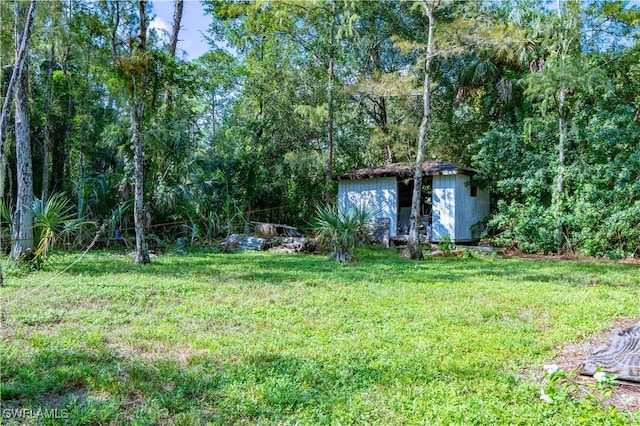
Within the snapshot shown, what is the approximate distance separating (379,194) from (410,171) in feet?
4.75

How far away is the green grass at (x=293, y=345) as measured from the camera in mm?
2646

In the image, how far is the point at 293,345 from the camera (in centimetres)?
375

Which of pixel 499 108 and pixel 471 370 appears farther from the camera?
pixel 499 108

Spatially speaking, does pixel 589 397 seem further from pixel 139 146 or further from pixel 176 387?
pixel 139 146

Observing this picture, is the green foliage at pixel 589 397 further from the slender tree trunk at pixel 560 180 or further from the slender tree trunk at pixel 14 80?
the slender tree trunk at pixel 560 180

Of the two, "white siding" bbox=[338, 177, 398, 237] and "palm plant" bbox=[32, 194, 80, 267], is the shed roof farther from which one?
"palm plant" bbox=[32, 194, 80, 267]

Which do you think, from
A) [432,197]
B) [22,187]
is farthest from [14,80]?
[432,197]

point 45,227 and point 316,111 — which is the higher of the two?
point 316,111

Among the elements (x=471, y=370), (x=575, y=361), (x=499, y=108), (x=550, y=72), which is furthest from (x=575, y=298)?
(x=499, y=108)

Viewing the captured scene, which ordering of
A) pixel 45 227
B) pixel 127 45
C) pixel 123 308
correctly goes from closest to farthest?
pixel 123 308 < pixel 45 227 < pixel 127 45

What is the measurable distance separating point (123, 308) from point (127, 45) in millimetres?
6186

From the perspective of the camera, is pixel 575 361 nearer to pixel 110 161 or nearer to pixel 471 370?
pixel 471 370

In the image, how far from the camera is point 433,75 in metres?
17.1

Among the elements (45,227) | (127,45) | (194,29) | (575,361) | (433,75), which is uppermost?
(194,29)
